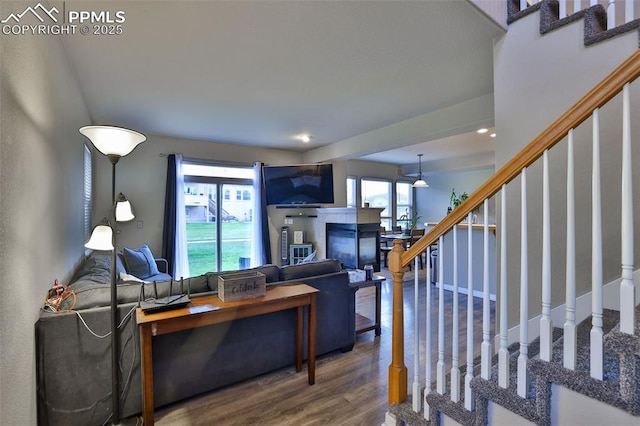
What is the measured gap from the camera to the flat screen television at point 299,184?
525 cm

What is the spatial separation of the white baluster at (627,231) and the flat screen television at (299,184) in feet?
14.3

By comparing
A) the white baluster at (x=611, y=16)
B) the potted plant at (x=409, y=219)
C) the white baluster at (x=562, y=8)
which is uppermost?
the white baluster at (x=562, y=8)

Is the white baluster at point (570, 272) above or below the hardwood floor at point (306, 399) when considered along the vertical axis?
above

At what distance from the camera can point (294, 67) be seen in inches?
97.0

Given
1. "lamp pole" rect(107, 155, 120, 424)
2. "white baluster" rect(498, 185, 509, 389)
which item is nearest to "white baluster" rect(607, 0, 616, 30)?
"white baluster" rect(498, 185, 509, 389)

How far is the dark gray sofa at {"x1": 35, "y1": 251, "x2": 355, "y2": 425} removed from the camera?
1709 mm

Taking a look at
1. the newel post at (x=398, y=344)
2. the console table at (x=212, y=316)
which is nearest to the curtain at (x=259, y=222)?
the console table at (x=212, y=316)

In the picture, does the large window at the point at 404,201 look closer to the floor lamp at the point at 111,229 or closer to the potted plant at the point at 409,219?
the potted plant at the point at 409,219

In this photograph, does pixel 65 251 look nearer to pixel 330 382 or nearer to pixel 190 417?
pixel 190 417

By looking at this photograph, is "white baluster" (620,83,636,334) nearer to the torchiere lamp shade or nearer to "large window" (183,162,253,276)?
the torchiere lamp shade

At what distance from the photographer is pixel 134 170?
181 inches

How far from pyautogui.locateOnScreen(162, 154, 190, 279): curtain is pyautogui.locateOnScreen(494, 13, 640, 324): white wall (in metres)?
4.47

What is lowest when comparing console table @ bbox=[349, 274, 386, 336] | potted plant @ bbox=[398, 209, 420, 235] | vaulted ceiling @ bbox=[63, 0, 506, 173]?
console table @ bbox=[349, 274, 386, 336]

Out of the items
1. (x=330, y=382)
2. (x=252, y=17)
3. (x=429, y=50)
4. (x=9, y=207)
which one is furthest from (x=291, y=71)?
(x=330, y=382)
